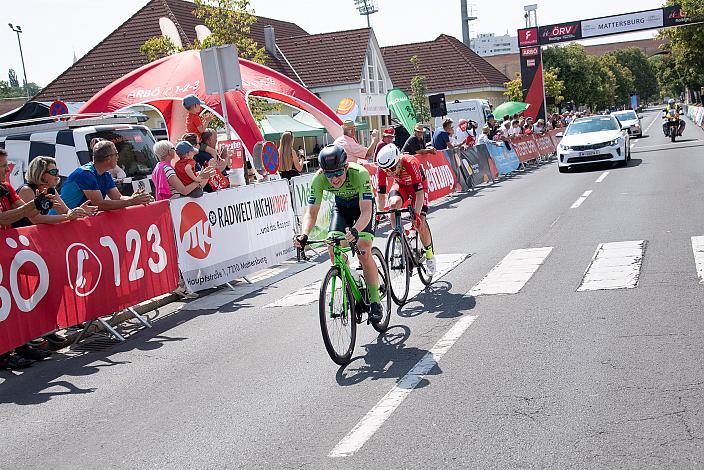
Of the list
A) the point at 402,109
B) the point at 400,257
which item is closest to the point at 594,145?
the point at 402,109

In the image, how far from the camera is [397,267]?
28.9 feet

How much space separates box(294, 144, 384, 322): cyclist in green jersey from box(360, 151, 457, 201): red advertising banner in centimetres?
1206

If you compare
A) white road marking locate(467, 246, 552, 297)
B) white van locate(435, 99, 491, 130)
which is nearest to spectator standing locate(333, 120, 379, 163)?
white road marking locate(467, 246, 552, 297)

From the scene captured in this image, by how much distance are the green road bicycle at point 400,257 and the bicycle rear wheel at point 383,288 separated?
1.64 feet

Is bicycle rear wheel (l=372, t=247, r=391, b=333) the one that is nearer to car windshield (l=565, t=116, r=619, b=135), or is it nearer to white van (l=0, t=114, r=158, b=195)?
white van (l=0, t=114, r=158, b=195)

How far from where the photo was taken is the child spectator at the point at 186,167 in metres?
10.9

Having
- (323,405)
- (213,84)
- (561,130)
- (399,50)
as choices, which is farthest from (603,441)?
(399,50)

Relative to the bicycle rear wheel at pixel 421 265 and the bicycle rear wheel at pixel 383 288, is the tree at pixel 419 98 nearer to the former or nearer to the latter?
the bicycle rear wheel at pixel 421 265

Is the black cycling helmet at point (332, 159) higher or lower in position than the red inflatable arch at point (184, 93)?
lower

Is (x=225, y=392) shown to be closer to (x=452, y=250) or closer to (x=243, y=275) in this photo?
(x=243, y=275)

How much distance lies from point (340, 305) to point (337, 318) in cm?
12

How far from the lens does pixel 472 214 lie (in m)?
17.1

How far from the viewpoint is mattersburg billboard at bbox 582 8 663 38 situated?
47.4m

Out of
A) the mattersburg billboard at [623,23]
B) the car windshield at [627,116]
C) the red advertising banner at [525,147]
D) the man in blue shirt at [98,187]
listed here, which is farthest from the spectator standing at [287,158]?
the mattersburg billboard at [623,23]
